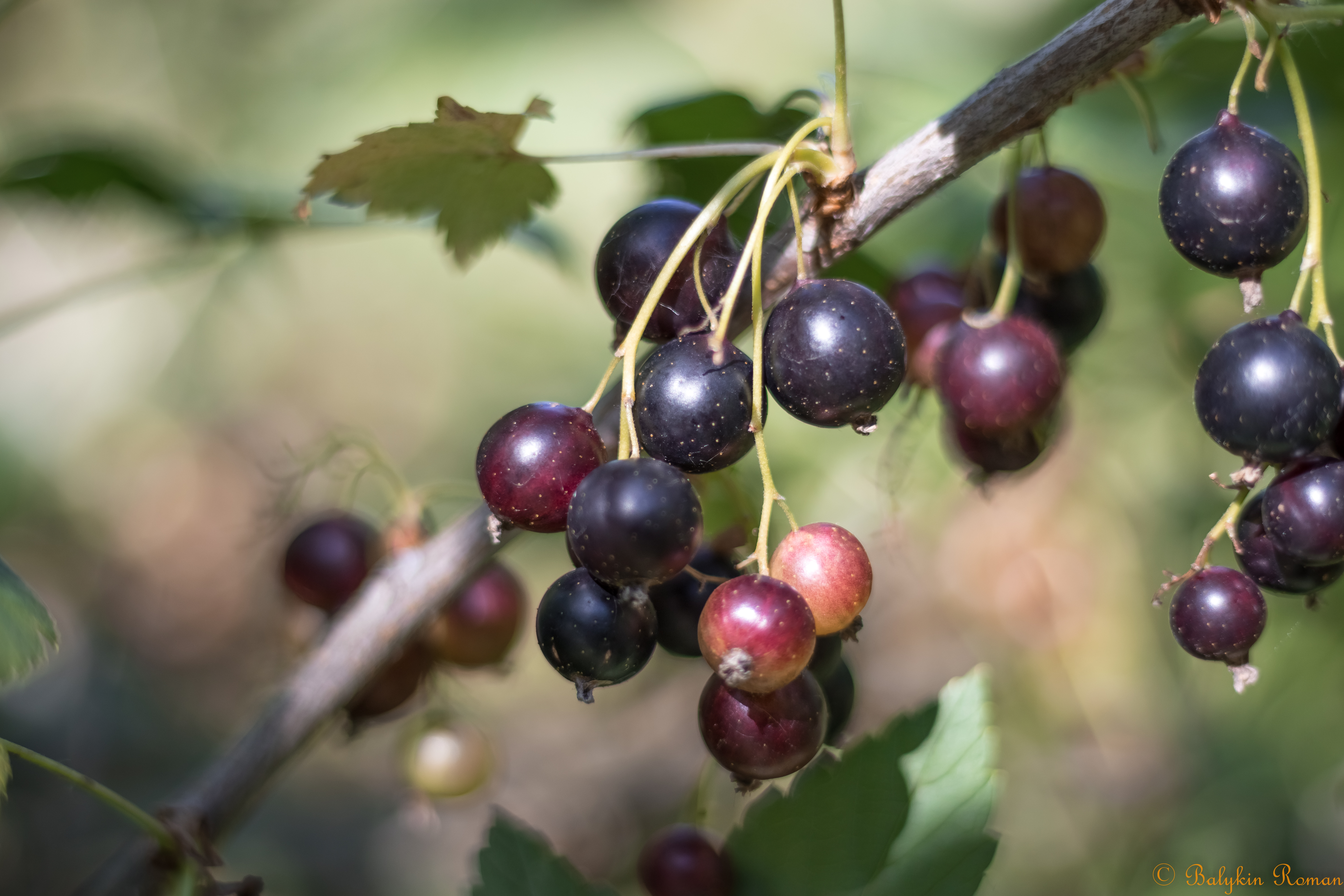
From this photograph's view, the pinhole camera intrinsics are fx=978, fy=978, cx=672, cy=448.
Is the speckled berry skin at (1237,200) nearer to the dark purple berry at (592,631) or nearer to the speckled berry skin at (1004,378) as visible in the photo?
the speckled berry skin at (1004,378)

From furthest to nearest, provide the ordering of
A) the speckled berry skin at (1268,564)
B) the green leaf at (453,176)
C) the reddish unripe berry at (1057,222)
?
the reddish unripe berry at (1057,222) → the green leaf at (453,176) → the speckled berry skin at (1268,564)

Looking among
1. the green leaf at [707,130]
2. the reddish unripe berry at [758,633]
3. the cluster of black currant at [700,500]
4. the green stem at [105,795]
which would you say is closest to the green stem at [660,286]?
the cluster of black currant at [700,500]

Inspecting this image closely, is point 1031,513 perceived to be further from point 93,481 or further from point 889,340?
point 93,481

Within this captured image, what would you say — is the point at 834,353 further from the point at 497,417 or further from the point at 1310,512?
the point at 497,417

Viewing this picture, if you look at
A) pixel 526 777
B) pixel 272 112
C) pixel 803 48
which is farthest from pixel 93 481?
pixel 803 48

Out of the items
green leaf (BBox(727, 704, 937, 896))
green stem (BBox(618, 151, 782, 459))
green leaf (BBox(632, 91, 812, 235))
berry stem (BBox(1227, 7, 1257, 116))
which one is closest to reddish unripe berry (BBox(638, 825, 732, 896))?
green leaf (BBox(727, 704, 937, 896))

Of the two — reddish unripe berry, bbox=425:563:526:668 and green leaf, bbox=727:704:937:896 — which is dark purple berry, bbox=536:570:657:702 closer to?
green leaf, bbox=727:704:937:896
